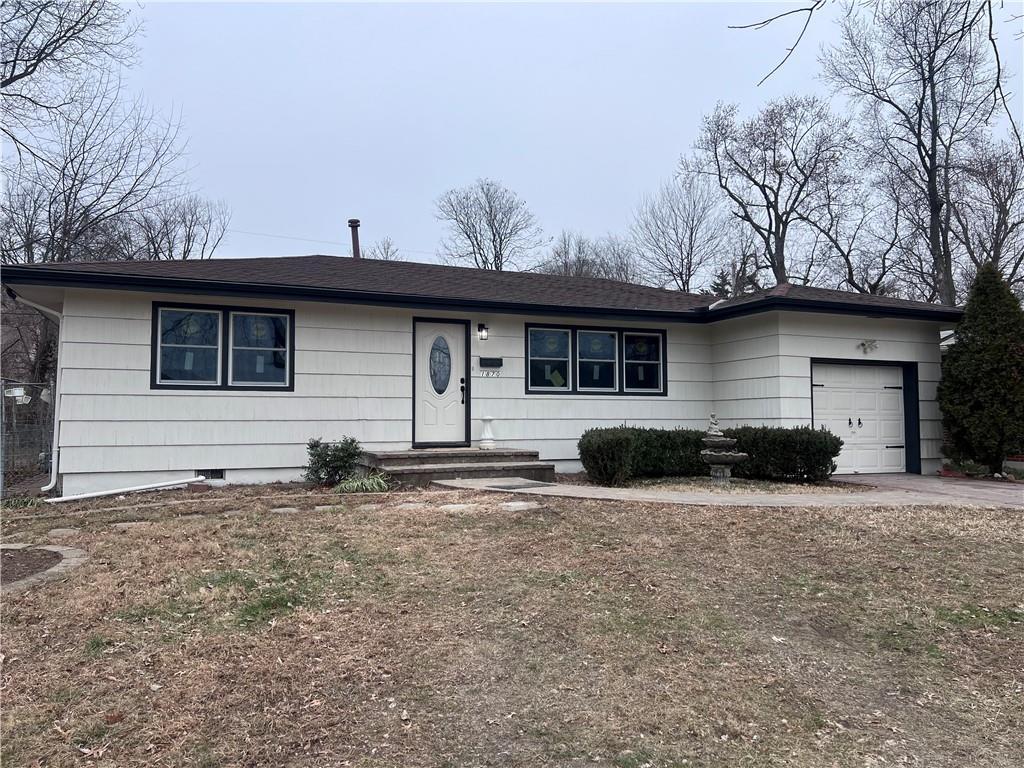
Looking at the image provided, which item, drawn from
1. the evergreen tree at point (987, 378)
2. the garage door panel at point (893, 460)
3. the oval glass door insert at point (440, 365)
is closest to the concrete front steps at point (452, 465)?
the oval glass door insert at point (440, 365)

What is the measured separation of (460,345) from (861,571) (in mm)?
7004

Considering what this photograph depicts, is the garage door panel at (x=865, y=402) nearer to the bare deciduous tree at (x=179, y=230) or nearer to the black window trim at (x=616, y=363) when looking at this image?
the black window trim at (x=616, y=363)

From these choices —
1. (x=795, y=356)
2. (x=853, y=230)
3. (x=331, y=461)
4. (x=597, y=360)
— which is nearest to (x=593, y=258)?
(x=853, y=230)

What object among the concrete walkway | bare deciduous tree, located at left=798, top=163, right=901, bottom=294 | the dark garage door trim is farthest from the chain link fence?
bare deciduous tree, located at left=798, top=163, right=901, bottom=294

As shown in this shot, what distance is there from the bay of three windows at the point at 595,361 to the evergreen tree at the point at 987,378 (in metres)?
4.69

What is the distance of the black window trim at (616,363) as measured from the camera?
35.5ft

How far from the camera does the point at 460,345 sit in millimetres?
10461

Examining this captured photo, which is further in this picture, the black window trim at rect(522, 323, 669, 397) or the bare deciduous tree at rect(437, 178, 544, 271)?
the bare deciduous tree at rect(437, 178, 544, 271)

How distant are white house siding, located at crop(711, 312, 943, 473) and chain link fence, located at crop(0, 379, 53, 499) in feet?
35.5

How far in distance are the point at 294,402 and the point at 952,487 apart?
9.32 m

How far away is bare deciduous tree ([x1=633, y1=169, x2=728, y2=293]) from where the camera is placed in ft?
97.3

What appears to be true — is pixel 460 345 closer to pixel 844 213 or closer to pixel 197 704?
pixel 197 704

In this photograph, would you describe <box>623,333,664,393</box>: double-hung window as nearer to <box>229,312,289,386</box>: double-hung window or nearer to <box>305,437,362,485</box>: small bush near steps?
<box>305,437,362,485</box>: small bush near steps

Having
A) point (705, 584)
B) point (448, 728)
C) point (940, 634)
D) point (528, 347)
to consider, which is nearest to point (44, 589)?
point (448, 728)
